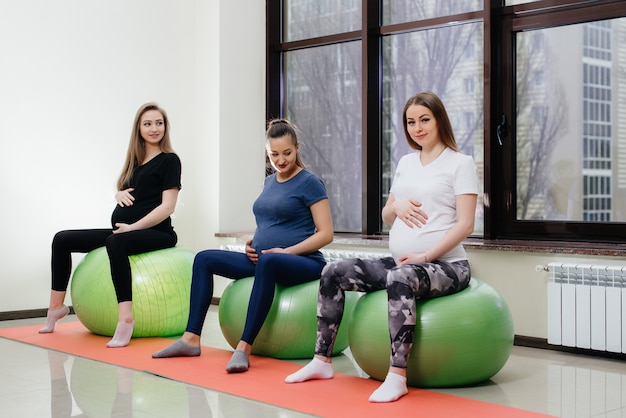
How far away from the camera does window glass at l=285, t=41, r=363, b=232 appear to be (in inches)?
217

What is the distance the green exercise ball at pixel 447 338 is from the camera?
2.95 metres

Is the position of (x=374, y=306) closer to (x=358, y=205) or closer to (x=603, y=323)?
(x=603, y=323)

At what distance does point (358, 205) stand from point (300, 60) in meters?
1.17

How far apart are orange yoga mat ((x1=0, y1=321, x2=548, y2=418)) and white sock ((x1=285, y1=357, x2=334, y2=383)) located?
3 centimetres

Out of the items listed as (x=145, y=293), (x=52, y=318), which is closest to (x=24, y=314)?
(x=52, y=318)

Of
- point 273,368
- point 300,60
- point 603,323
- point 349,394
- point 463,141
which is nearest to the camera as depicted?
point 349,394

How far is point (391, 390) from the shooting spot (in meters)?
2.82

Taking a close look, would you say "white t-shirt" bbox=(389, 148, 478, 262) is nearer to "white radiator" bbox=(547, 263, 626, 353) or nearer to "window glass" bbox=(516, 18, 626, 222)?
"white radiator" bbox=(547, 263, 626, 353)

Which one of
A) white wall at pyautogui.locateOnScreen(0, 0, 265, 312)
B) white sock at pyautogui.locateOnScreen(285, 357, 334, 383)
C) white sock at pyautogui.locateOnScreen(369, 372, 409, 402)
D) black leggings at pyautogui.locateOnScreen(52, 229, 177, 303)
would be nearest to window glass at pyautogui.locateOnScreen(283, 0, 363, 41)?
white wall at pyautogui.locateOnScreen(0, 0, 265, 312)

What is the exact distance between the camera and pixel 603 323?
12.3ft

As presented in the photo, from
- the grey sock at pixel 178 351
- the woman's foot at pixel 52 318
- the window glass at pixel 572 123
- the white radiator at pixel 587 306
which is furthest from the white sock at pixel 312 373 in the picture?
the window glass at pixel 572 123

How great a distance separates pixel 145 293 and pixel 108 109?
70.2 inches

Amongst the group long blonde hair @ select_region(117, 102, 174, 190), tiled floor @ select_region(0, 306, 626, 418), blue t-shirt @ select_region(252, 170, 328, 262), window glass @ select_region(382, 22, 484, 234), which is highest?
window glass @ select_region(382, 22, 484, 234)

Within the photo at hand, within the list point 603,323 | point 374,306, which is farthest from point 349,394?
point 603,323
